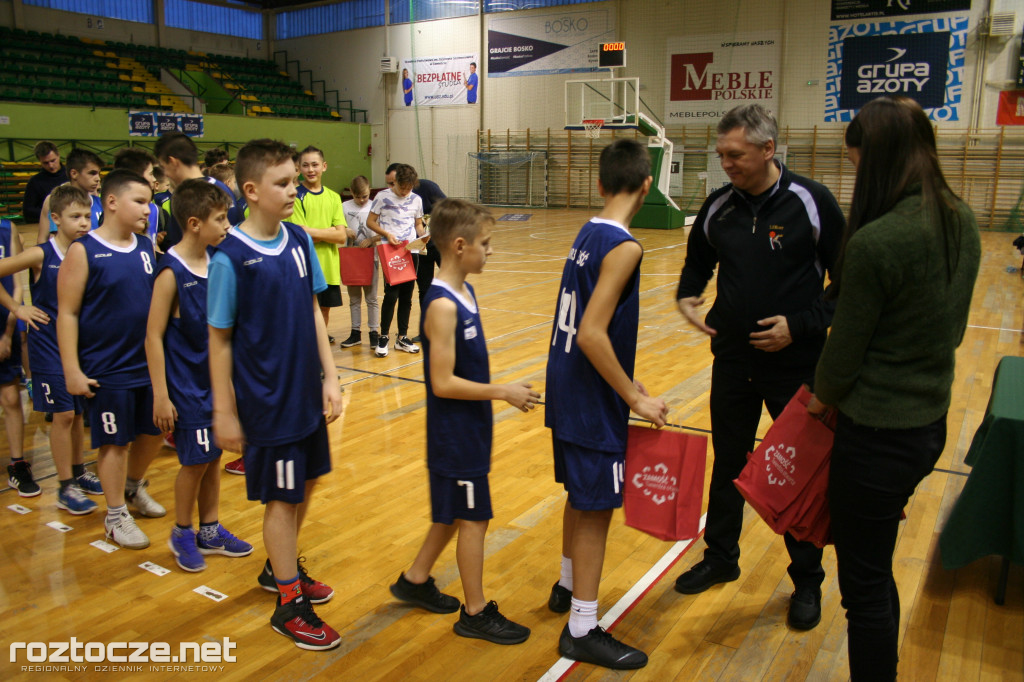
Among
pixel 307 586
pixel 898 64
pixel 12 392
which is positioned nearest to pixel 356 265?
pixel 12 392

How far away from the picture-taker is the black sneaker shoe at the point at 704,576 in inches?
116

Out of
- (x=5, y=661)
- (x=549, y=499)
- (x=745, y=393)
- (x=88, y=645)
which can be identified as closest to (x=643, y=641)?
(x=745, y=393)

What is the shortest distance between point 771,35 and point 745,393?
18727 mm

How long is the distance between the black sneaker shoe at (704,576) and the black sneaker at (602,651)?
0.51 m

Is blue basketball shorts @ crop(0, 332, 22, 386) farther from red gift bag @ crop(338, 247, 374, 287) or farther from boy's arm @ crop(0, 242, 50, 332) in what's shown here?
red gift bag @ crop(338, 247, 374, 287)

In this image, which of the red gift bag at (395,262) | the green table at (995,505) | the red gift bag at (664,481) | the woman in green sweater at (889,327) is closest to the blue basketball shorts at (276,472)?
the red gift bag at (664,481)

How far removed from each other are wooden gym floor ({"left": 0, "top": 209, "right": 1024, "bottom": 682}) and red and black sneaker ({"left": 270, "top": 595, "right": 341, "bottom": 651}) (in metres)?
0.04

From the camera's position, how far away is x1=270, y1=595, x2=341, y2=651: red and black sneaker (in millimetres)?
2549

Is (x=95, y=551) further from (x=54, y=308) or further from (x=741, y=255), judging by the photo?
(x=741, y=255)

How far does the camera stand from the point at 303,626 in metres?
2.56

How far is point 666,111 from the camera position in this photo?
2075 centimetres

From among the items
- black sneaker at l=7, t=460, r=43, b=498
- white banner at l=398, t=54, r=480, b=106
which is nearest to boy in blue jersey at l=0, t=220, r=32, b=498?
black sneaker at l=7, t=460, r=43, b=498

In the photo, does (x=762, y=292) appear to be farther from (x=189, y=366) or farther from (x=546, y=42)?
(x=546, y=42)

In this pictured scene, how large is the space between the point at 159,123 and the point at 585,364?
819 inches
